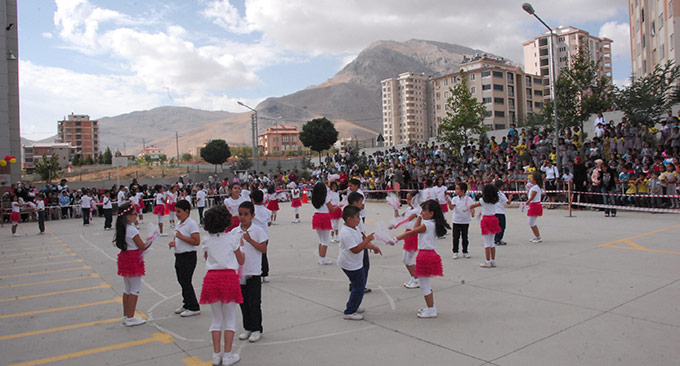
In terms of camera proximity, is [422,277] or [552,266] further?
[552,266]

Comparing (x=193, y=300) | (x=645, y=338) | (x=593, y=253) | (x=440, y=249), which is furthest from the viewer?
(x=440, y=249)

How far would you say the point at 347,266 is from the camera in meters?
5.83

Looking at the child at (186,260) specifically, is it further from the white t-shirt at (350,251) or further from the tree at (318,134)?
the tree at (318,134)

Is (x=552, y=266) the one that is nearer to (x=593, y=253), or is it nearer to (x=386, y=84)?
(x=593, y=253)

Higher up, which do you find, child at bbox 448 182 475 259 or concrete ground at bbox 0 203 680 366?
child at bbox 448 182 475 259

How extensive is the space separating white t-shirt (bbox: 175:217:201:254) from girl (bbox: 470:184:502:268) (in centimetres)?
531

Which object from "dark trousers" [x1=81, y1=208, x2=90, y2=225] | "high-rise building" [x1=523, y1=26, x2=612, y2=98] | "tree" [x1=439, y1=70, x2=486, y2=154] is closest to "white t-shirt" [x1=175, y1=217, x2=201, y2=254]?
"dark trousers" [x1=81, y1=208, x2=90, y2=225]

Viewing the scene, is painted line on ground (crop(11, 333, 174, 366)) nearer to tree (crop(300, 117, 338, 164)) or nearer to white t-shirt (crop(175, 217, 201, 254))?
white t-shirt (crop(175, 217, 201, 254))

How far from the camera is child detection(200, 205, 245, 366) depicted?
4.63 meters

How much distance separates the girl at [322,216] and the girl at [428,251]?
11.8 ft

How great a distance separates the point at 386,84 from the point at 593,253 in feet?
476

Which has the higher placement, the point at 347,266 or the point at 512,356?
the point at 347,266

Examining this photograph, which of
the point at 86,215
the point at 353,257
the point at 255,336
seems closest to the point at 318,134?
the point at 86,215

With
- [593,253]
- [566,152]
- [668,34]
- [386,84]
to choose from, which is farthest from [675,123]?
[386,84]
